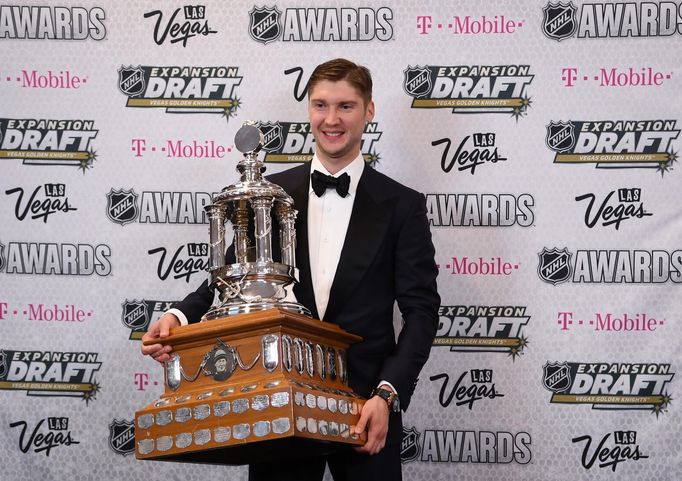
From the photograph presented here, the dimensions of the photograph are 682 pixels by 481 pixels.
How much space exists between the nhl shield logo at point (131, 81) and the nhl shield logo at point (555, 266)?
1.64 m

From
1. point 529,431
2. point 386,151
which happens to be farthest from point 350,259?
point 529,431

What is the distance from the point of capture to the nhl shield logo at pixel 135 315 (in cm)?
374

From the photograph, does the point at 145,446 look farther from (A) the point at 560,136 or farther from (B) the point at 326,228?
(A) the point at 560,136

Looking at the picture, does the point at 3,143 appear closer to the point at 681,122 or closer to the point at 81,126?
the point at 81,126

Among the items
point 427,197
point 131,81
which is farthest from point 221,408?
point 131,81

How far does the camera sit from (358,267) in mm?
2885

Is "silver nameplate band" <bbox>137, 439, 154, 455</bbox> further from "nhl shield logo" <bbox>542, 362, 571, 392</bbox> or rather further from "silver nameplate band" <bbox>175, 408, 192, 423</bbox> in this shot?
"nhl shield logo" <bbox>542, 362, 571, 392</bbox>

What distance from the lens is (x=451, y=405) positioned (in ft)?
11.9

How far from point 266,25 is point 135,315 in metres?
1.20

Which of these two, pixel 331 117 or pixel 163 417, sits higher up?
pixel 331 117

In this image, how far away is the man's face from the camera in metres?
2.96

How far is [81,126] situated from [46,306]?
698 millimetres

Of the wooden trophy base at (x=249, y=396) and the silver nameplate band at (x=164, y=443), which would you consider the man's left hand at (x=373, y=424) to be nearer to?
the wooden trophy base at (x=249, y=396)

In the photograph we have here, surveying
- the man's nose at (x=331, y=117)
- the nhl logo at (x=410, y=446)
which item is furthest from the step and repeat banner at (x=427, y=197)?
the man's nose at (x=331, y=117)
